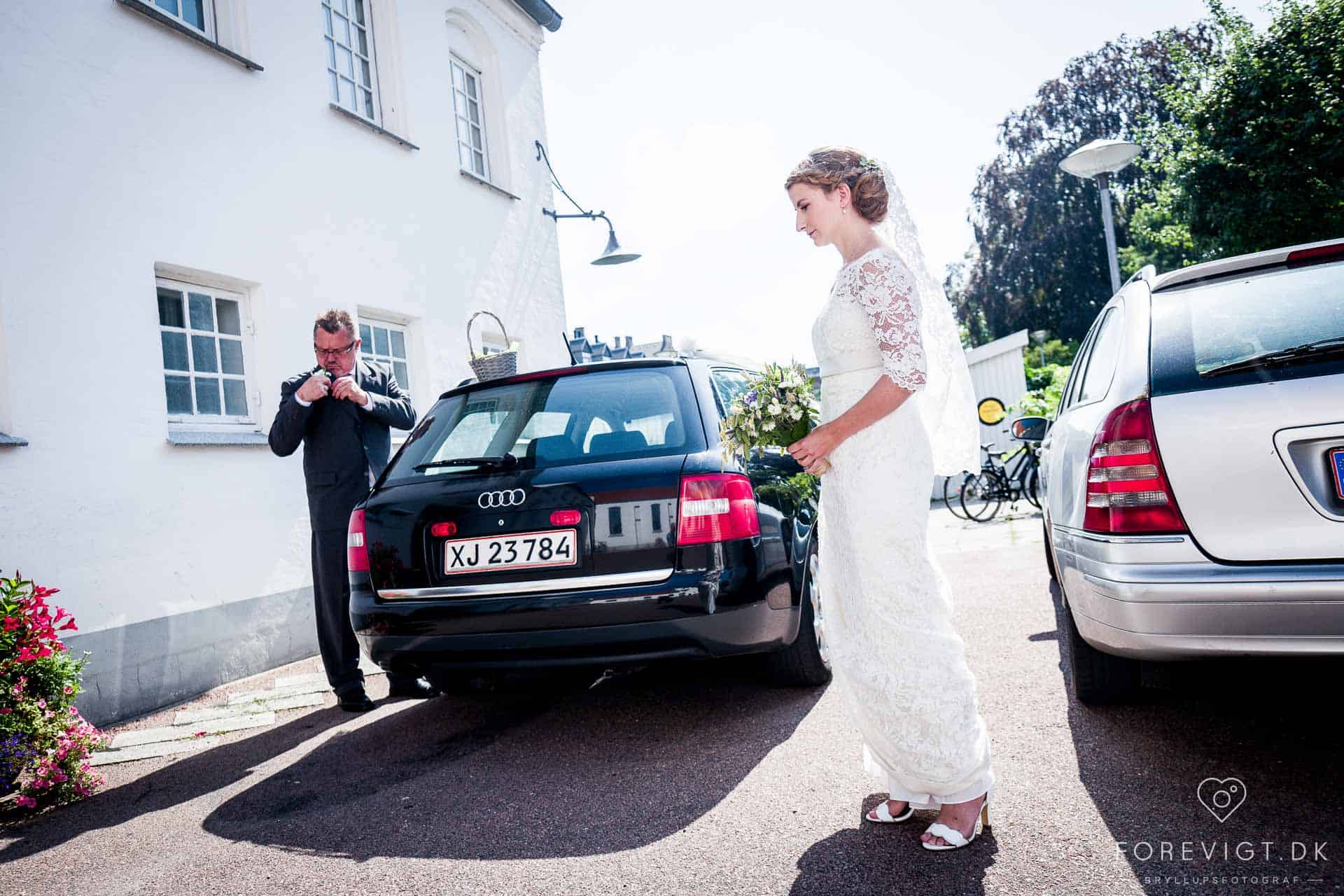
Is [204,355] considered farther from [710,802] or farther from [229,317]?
[710,802]

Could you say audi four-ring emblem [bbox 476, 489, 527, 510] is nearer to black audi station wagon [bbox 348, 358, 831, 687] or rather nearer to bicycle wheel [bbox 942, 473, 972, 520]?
black audi station wagon [bbox 348, 358, 831, 687]

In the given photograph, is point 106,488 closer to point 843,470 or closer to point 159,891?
point 159,891

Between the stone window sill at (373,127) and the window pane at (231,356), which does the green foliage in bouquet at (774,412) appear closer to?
the window pane at (231,356)

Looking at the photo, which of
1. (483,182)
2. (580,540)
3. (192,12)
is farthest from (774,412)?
(483,182)

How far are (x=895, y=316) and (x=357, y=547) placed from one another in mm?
2373

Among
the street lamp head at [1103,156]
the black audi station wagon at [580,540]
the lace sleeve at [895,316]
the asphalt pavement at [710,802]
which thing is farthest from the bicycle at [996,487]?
the lace sleeve at [895,316]

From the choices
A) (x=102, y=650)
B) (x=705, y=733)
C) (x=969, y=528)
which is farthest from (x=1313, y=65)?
(x=102, y=650)

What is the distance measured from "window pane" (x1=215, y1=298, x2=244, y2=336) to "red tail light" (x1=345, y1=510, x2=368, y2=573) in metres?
3.35

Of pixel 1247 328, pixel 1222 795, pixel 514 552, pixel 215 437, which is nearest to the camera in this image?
pixel 1222 795

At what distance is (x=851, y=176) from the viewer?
8.90ft

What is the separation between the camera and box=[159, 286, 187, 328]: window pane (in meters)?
6.02

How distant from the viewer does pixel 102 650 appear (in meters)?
5.07

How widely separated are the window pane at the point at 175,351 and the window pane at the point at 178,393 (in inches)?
2.6

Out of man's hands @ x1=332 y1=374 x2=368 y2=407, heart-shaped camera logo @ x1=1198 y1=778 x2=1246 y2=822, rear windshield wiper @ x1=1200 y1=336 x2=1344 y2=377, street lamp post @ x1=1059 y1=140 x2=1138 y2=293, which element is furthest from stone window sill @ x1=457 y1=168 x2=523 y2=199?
heart-shaped camera logo @ x1=1198 y1=778 x2=1246 y2=822
